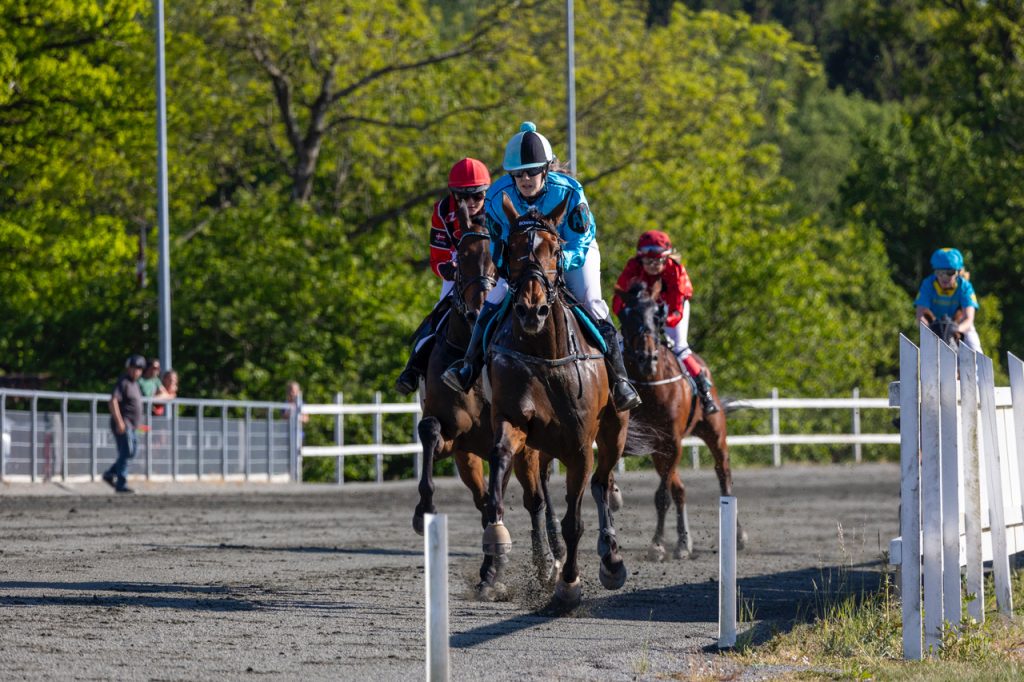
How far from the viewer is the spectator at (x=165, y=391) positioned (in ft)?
83.5

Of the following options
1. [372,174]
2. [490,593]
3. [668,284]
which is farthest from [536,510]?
[372,174]

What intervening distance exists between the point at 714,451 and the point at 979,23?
36837 millimetres

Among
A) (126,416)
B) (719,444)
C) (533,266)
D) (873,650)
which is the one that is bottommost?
(873,650)

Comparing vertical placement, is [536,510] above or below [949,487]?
below

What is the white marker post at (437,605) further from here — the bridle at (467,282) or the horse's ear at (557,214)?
the bridle at (467,282)

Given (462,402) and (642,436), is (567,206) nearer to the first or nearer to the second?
(462,402)

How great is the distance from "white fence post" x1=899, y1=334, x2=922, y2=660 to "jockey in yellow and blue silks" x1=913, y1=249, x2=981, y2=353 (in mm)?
6734

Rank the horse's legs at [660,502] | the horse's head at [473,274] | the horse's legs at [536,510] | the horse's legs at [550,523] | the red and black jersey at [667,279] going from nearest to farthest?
the horse's head at [473,274]
the horse's legs at [536,510]
the horse's legs at [550,523]
the horse's legs at [660,502]
the red and black jersey at [667,279]

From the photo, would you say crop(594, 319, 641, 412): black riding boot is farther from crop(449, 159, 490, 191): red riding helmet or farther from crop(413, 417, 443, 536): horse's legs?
crop(449, 159, 490, 191): red riding helmet

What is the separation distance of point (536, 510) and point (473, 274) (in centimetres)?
182

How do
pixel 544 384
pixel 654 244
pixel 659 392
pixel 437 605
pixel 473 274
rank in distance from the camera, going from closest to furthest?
pixel 437 605 → pixel 544 384 → pixel 473 274 → pixel 659 392 → pixel 654 244

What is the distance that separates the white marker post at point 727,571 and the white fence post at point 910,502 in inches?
34.9

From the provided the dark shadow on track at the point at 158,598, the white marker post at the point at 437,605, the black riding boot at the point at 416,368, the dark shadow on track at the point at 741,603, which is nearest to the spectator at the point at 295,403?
the dark shadow on track at the point at 741,603

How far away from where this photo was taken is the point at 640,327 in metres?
14.1
